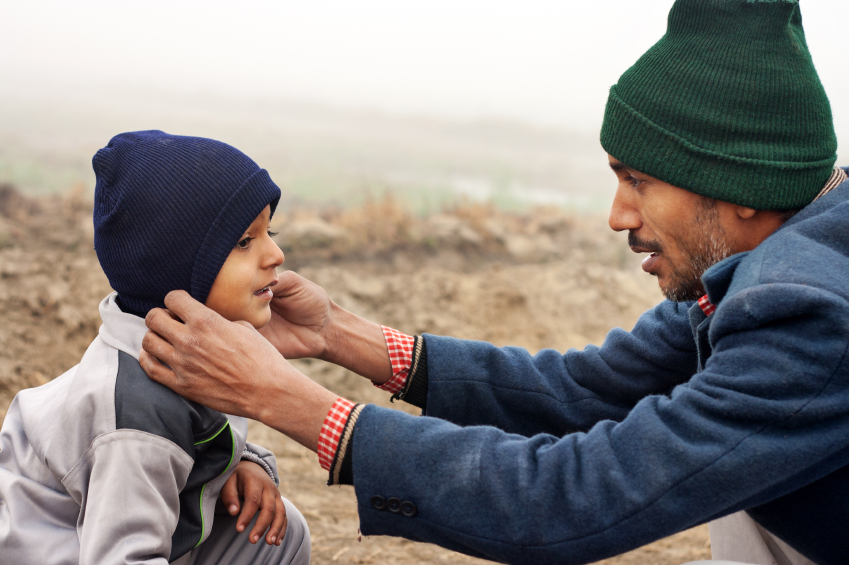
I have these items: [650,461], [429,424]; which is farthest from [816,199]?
[429,424]

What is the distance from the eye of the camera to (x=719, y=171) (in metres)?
2.00

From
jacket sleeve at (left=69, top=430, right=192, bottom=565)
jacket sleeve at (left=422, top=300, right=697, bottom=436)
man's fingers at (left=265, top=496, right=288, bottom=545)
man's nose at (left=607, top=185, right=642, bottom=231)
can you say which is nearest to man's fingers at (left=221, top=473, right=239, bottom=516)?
man's fingers at (left=265, top=496, right=288, bottom=545)

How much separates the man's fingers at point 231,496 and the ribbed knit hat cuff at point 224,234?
0.57 meters

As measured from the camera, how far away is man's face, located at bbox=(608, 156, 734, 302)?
2092 millimetres

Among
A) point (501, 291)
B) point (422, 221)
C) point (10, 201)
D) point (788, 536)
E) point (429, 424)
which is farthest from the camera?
point (422, 221)

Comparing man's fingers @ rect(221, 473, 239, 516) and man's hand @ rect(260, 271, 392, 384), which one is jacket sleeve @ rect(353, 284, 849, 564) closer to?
man's fingers @ rect(221, 473, 239, 516)

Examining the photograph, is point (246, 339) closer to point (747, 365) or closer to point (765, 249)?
point (747, 365)

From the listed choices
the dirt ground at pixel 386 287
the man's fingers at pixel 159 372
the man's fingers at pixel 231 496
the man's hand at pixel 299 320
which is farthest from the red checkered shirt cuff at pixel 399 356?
the dirt ground at pixel 386 287

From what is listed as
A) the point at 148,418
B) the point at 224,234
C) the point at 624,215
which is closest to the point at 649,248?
the point at 624,215

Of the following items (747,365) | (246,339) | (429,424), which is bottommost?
(429,424)

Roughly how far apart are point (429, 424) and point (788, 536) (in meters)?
1.06

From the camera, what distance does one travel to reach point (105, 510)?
1527 millimetres

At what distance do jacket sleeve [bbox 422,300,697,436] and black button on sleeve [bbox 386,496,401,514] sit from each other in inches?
31.0

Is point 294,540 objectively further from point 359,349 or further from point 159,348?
point 159,348
